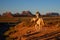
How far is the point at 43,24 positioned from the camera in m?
30.2

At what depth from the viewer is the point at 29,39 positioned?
20.4 meters

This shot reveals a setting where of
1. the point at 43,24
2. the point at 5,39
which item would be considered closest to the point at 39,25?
the point at 43,24

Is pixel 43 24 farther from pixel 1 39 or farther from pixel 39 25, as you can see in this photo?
pixel 1 39

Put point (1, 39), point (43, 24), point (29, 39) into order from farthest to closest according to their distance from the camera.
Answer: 1. point (43, 24)
2. point (1, 39)
3. point (29, 39)

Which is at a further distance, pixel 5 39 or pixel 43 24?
pixel 43 24

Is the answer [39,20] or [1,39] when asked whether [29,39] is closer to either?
[1,39]

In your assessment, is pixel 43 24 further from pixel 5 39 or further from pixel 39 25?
pixel 5 39

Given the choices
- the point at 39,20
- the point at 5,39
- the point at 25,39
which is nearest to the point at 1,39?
the point at 5,39

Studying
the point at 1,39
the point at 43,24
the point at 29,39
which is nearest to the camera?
the point at 29,39

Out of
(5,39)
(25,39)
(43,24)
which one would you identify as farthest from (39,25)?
(25,39)

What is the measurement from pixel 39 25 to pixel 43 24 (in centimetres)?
53

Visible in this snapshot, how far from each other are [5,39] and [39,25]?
6.03 m

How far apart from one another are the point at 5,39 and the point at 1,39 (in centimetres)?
52

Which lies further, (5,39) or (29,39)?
(5,39)
